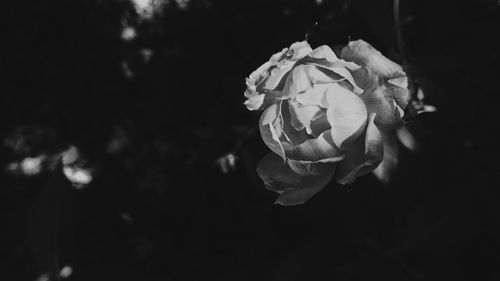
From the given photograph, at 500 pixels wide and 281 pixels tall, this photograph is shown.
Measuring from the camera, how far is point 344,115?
0.60m

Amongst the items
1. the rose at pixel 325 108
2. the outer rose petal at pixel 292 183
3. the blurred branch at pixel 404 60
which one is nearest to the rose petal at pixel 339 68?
the rose at pixel 325 108

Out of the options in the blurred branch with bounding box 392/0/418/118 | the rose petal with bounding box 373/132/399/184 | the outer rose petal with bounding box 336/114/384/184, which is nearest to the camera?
the outer rose petal with bounding box 336/114/384/184

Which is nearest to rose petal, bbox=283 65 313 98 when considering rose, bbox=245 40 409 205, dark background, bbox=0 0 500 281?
rose, bbox=245 40 409 205

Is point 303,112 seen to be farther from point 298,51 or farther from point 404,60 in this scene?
point 404,60

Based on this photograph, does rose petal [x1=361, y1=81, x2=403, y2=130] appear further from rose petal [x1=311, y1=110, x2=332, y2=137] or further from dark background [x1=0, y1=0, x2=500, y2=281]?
dark background [x1=0, y1=0, x2=500, y2=281]

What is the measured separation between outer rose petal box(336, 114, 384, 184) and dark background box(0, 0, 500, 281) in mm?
221

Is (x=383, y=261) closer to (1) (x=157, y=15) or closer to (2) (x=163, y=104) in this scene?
(2) (x=163, y=104)

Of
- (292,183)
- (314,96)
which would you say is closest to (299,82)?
(314,96)

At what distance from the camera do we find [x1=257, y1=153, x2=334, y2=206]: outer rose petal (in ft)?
2.08

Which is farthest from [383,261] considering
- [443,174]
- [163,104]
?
[163,104]

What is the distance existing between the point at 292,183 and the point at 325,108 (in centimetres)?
11

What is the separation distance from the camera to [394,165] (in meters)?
0.73

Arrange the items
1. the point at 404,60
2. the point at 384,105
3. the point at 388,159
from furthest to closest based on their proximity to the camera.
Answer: the point at 404,60 < the point at 388,159 < the point at 384,105

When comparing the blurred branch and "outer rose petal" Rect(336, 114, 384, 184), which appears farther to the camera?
the blurred branch
